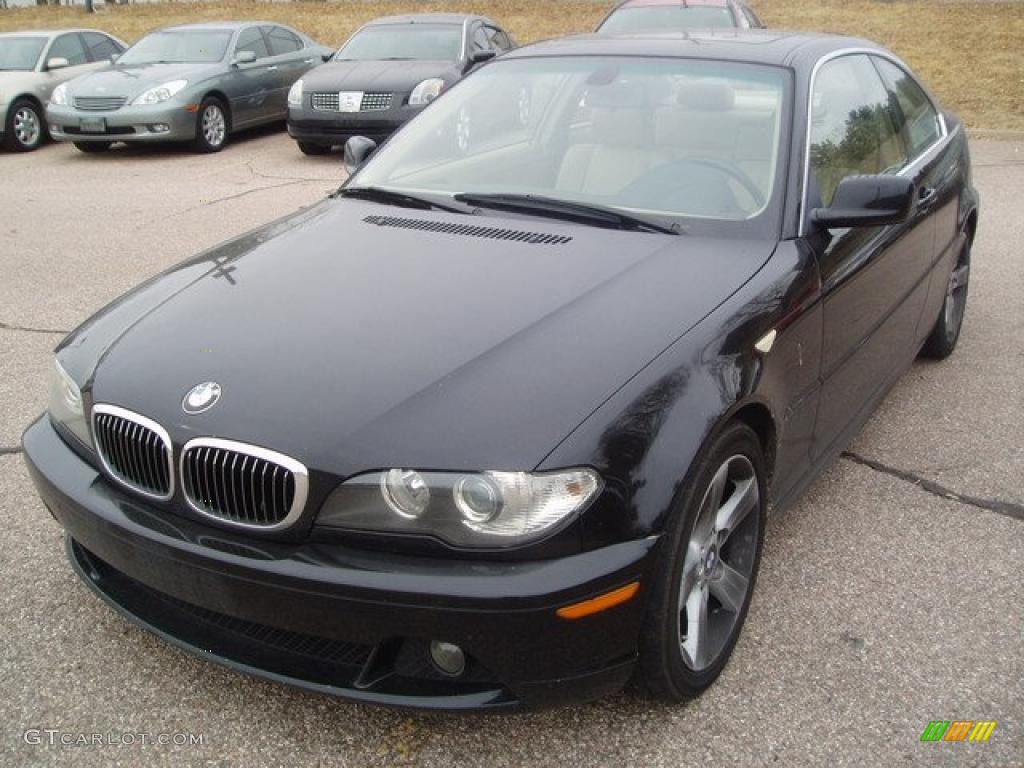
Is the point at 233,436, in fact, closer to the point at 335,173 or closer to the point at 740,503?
the point at 740,503

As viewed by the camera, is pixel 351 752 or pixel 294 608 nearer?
pixel 294 608

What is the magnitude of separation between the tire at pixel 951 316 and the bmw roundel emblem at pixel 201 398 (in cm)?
354

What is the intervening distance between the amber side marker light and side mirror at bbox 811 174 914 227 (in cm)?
143

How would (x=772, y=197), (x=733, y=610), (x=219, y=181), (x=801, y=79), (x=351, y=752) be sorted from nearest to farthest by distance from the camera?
(x=351, y=752), (x=733, y=610), (x=772, y=197), (x=801, y=79), (x=219, y=181)

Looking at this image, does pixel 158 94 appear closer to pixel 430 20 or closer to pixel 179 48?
pixel 179 48

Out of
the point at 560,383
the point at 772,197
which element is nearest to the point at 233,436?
the point at 560,383

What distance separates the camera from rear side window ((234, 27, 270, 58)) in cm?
1252

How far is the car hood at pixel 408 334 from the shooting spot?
2225mm

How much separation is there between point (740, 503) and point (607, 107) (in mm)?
1591

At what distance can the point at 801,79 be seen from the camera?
3.41 meters

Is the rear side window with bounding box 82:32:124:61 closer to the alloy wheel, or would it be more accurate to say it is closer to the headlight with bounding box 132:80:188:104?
the headlight with bounding box 132:80:188:104

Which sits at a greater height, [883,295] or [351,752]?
[883,295]

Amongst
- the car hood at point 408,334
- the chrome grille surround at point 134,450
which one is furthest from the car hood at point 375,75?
the chrome grille surround at point 134,450

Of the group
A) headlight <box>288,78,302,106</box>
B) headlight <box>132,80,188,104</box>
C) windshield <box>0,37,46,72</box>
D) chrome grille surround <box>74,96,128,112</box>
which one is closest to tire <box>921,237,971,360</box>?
headlight <box>288,78,302,106</box>
